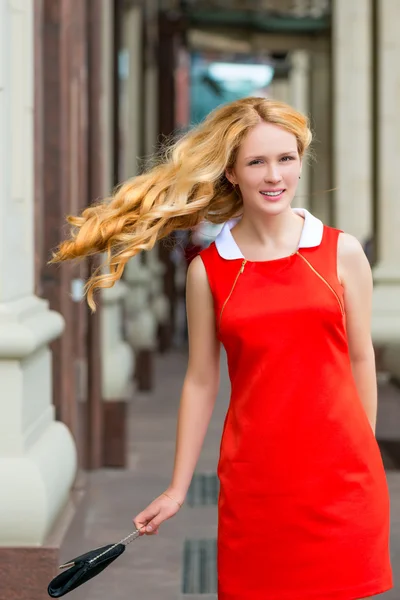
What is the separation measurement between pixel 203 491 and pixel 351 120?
7226 mm

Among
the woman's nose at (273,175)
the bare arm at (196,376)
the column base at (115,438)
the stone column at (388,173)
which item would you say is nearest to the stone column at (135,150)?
the stone column at (388,173)

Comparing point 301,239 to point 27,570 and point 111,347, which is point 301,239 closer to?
point 27,570

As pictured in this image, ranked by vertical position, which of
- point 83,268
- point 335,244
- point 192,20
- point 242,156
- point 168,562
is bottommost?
point 168,562

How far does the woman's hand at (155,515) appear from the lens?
2859 mm

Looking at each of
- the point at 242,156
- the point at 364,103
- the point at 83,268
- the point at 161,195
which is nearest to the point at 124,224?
the point at 161,195

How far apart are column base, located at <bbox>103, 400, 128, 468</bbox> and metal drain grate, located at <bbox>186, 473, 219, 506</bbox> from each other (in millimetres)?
497

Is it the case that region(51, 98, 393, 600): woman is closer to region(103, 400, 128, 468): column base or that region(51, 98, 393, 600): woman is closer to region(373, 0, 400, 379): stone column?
region(103, 400, 128, 468): column base

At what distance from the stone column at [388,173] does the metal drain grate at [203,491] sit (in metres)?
1.58

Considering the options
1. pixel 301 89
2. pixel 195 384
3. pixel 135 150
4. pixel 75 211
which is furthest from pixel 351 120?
pixel 301 89

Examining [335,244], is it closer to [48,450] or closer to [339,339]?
[339,339]

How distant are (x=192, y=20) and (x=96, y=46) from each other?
9519mm

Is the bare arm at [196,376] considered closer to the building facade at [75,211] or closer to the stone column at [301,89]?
the building facade at [75,211]

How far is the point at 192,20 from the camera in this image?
1662cm

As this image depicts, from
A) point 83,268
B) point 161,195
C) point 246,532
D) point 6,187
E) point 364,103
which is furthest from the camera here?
point 364,103
